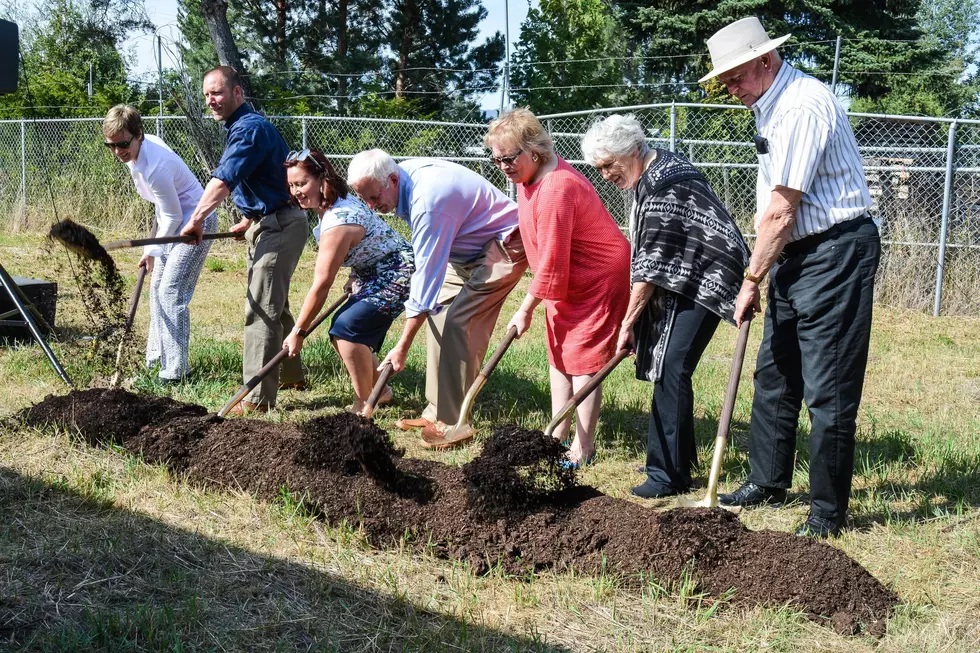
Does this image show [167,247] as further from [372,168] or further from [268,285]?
[372,168]

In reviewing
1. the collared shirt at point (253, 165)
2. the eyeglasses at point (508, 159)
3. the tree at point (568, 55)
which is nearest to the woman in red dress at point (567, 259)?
the eyeglasses at point (508, 159)

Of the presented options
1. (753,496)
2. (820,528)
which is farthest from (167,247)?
(820,528)

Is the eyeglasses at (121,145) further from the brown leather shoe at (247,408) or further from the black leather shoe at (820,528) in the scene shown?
the black leather shoe at (820,528)

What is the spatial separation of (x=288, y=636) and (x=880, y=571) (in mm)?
2231

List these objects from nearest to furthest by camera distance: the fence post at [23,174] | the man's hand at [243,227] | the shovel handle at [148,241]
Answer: the shovel handle at [148,241]
the man's hand at [243,227]
the fence post at [23,174]

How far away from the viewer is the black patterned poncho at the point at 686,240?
4.23 metres

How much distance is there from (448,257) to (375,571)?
6.49ft

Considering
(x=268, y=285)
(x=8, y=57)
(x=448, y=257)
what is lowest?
(x=268, y=285)

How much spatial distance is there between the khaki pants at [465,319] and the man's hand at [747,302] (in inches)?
61.1

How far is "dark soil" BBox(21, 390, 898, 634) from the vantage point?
10.4 ft

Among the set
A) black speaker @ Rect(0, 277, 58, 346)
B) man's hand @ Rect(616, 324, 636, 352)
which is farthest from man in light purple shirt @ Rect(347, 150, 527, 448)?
black speaker @ Rect(0, 277, 58, 346)

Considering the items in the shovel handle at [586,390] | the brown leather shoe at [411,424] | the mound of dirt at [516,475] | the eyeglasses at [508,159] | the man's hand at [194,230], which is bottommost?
the brown leather shoe at [411,424]

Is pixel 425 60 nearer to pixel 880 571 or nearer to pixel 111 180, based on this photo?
pixel 111 180

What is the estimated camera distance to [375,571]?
11.3ft
